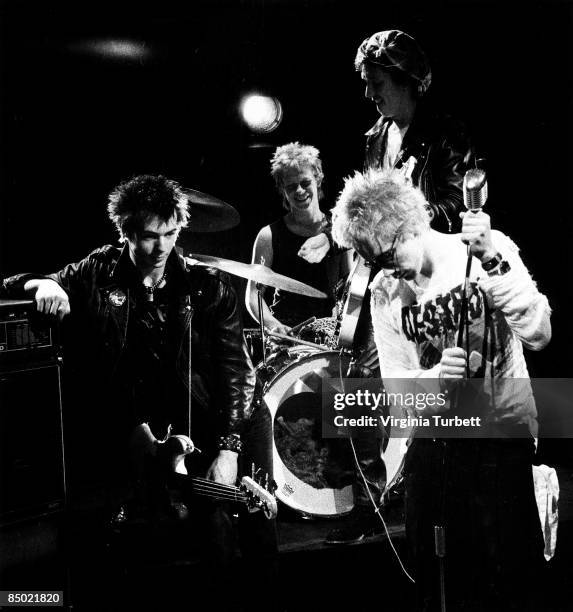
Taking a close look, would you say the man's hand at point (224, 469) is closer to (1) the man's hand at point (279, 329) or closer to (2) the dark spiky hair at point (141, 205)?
(1) the man's hand at point (279, 329)

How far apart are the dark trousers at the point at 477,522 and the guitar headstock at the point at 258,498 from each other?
57 cm

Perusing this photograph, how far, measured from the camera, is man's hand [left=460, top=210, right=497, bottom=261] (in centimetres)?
266

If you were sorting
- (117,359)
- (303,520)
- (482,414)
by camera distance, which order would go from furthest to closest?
(303,520), (117,359), (482,414)

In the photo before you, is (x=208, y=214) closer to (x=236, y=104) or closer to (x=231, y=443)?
(x=236, y=104)

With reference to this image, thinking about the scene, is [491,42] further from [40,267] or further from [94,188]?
[40,267]

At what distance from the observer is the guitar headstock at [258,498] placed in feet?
9.76

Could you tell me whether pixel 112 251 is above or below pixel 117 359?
above

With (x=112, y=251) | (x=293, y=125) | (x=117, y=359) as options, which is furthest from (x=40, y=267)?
(x=293, y=125)

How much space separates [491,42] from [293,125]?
929 mm

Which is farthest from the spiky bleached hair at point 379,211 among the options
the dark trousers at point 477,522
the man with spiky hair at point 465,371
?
the dark trousers at point 477,522

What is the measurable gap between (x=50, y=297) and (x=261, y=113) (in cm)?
121

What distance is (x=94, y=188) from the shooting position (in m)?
3.06

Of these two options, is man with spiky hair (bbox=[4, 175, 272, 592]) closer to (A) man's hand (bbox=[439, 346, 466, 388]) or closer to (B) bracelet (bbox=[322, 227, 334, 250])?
(B) bracelet (bbox=[322, 227, 334, 250])

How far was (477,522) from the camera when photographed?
278 centimetres
